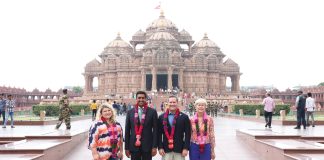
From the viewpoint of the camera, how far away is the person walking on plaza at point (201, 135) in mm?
12039

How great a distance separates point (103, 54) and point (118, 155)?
110205 mm

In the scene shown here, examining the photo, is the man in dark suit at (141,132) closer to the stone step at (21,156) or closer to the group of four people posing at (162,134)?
the group of four people posing at (162,134)

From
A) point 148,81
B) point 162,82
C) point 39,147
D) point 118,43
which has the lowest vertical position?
point 39,147

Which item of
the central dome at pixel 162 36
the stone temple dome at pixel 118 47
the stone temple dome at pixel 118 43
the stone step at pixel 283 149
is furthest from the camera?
the stone temple dome at pixel 118 43

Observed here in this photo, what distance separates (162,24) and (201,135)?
10900 centimetres

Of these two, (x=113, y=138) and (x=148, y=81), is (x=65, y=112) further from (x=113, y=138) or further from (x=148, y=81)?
(x=148, y=81)

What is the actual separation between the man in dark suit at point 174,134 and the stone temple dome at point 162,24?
108m

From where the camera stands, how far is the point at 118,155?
11117 mm

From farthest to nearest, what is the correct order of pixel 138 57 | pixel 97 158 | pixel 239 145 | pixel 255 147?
pixel 138 57 < pixel 239 145 < pixel 255 147 < pixel 97 158

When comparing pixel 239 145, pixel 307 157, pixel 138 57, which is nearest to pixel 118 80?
pixel 138 57

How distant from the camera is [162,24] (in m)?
120

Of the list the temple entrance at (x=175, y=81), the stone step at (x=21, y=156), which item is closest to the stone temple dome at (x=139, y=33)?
the temple entrance at (x=175, y=81)

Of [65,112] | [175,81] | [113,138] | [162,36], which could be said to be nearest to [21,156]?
[113,138]

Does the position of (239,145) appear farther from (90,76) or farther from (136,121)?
(90,76)
